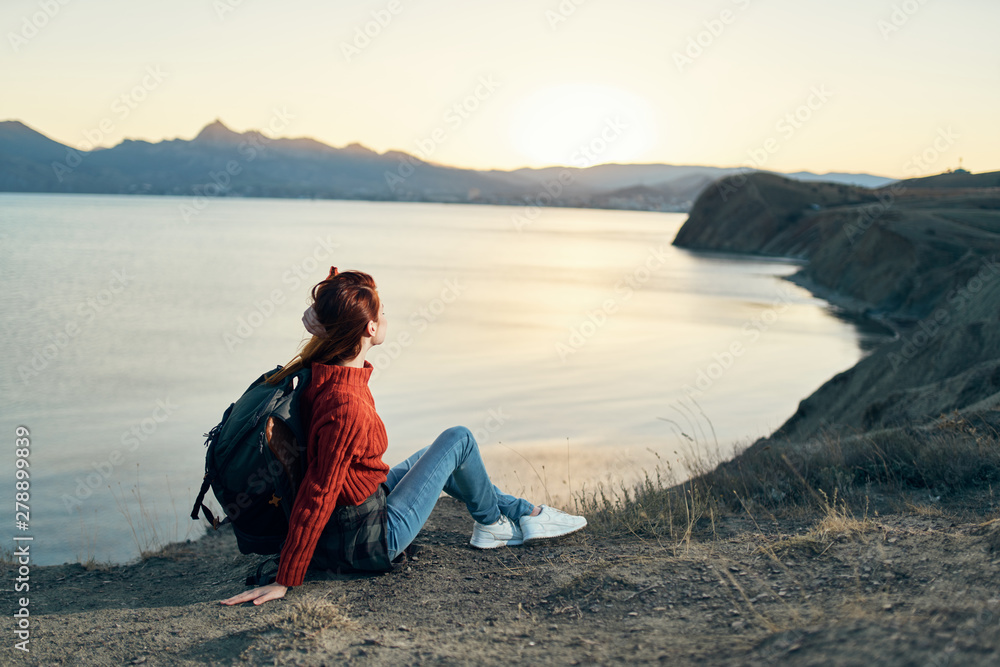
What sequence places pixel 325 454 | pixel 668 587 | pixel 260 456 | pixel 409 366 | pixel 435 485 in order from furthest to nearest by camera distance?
pixel 409 366
pixel 435 485
pixel 668 587
pixel 325 454
pixel 260 456

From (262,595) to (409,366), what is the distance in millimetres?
11538

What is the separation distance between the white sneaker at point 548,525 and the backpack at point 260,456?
1505 millimetres

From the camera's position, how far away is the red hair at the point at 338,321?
131 inches

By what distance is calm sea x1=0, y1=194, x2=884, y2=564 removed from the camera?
8609 mm

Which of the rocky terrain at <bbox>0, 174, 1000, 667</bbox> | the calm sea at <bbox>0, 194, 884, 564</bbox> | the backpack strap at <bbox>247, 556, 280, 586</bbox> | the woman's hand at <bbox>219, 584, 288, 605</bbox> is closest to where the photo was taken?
the rocky terrain at <bbox>0, 174, 1000, 667</bbox>

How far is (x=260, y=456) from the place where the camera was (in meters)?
3.08

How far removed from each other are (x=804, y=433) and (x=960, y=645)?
24.2ft

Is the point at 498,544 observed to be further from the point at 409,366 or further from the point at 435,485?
the point at 409,366

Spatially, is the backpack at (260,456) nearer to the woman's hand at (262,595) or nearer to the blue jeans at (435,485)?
the woman's hand at (262,595)

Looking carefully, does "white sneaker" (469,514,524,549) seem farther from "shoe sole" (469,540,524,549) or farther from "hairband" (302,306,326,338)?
"hairband" (302,306,326,338)

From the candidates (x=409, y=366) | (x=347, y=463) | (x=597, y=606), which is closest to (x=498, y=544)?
(x=597, y=606)

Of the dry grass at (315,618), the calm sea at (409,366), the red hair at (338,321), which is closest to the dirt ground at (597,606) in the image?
the dry grass at (315,618)

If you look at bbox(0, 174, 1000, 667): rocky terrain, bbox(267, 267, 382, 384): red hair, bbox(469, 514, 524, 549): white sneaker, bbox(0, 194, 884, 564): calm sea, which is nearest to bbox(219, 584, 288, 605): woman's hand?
bbox(0, 174, 1000, 667): rocky terrain

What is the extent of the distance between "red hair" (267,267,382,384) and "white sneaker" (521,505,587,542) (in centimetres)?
163
